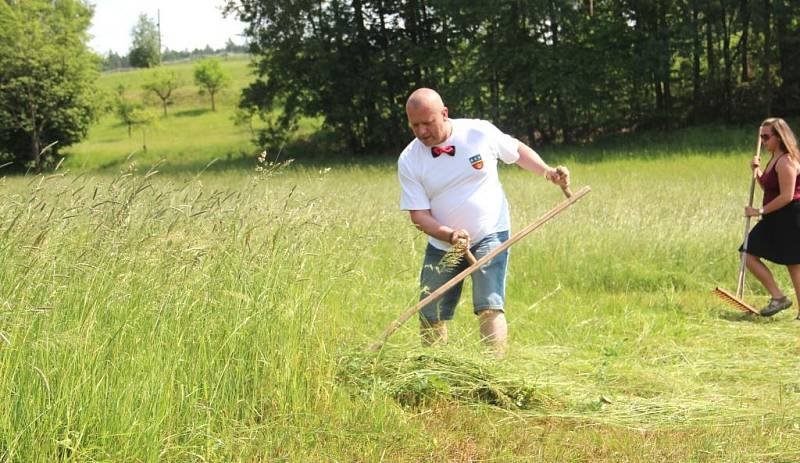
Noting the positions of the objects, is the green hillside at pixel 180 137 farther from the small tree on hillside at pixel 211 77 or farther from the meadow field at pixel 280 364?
the meadow field at pixel 280 364

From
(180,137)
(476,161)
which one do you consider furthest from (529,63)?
(180,137)

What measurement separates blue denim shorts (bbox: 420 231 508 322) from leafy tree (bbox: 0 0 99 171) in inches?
1281

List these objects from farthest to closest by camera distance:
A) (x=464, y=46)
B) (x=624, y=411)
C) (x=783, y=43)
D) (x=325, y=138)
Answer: (x=325, y=138), (x=464, y=46), (x=783, y=43), (x=624, y=411)

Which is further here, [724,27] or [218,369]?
[724,27]

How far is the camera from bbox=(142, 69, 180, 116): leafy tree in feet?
178

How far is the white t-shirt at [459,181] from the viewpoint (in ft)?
16.9

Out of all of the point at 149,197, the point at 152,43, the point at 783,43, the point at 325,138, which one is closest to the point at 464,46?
the point at 325,138

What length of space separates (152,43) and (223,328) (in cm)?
11833

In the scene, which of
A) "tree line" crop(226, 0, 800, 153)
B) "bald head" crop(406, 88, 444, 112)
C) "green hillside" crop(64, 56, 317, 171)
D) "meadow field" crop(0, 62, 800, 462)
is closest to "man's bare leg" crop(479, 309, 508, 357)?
"meadow field" crop(0, 62, 800, 462)

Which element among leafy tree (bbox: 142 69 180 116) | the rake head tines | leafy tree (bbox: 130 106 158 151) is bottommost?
the rake head tines

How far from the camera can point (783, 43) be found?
76.9ft

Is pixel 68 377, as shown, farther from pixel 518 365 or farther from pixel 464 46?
pixel 464 46

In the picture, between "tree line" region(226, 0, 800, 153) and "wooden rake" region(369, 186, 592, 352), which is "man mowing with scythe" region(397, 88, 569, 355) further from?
"tree line" region(226, 0, 800, 153)

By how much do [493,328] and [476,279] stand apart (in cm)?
33
